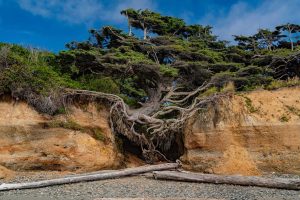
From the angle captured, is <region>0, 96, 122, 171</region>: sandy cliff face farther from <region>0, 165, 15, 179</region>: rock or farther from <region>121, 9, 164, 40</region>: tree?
<region>121, 9, 164, 40</region>: tree

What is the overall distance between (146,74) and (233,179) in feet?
27.1

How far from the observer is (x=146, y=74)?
21406mm

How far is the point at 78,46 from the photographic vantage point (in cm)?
2208

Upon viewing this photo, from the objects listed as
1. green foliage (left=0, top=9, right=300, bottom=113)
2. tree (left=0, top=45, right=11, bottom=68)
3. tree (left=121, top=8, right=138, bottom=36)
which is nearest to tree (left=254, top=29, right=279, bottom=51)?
green foliage (left=0, top=9, right=300, bottom=113)

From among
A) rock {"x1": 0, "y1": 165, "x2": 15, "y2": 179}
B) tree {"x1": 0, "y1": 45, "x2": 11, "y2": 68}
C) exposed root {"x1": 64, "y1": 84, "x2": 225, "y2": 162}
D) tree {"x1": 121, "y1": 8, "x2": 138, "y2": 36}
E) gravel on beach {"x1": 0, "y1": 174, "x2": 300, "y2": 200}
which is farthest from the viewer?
tree {"x1": 121, "y1": 8, "x2": 138, "y2": 36}

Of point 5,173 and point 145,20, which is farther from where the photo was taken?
point 145,20

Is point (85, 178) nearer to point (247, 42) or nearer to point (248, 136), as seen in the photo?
point (248, 136)

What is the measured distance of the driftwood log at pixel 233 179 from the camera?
1429 cm

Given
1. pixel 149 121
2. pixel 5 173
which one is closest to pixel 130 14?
pixel 149 121

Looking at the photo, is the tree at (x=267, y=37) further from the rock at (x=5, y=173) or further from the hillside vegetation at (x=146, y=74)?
the rock at (x=5, y=173)

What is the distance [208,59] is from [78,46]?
726cm

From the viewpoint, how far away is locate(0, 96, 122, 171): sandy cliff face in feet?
58.2

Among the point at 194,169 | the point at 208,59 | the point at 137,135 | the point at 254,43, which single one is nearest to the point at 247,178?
the point at 194,169

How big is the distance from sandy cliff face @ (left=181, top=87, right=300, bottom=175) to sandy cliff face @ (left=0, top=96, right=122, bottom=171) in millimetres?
4516
